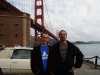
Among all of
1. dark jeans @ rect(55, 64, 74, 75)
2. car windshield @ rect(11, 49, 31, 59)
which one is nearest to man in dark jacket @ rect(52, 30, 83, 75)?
dark jeans @ rect(55, 64, 74, 75)

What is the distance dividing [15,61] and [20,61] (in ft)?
0.53

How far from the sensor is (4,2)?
4956 cm

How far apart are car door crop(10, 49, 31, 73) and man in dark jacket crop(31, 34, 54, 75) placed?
766 centimetres

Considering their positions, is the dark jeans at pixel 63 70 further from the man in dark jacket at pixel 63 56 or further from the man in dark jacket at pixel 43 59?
the man in dark jacket at pixel 43 59

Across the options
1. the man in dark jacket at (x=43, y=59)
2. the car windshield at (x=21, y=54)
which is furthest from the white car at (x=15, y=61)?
the man in dark jacket at (x=43, y=59)

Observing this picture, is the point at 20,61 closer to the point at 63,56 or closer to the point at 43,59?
the point at 43,59

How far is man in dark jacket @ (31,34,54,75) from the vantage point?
7.87 metres

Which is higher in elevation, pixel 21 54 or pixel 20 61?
pixel 21 54

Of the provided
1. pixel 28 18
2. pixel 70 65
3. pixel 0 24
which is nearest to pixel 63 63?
pixel 70 65

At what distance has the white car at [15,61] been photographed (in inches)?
618

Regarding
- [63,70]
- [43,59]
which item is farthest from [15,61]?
[63,70]

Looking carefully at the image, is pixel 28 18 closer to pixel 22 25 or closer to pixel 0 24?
pixel 22 25

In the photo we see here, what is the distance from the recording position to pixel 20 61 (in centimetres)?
1585

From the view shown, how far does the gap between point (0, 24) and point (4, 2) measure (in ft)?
34.8
